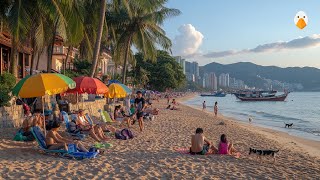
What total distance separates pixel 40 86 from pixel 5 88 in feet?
14.4

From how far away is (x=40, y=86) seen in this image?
8.02m

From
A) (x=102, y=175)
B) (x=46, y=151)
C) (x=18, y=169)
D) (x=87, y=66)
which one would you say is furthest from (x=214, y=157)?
(x=87, y=66)

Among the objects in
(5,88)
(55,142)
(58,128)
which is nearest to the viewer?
(55,142)

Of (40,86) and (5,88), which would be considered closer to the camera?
(40,86)

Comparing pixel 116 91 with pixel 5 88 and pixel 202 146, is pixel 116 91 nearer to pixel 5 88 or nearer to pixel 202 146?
pixel 5 88

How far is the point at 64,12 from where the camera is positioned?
44.9 feet

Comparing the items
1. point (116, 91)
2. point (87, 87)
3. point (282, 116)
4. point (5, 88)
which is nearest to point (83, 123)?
point (87, 87)

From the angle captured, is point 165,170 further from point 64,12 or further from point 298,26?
point 64,12

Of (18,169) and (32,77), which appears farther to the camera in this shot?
(32,77)

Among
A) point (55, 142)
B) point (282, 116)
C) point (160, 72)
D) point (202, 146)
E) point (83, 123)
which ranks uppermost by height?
point (160, 72)

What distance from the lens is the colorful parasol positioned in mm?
7996

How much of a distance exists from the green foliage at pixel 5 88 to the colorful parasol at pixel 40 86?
8.96ft

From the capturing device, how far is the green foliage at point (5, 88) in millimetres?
10664

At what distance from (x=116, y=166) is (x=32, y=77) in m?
3.13
